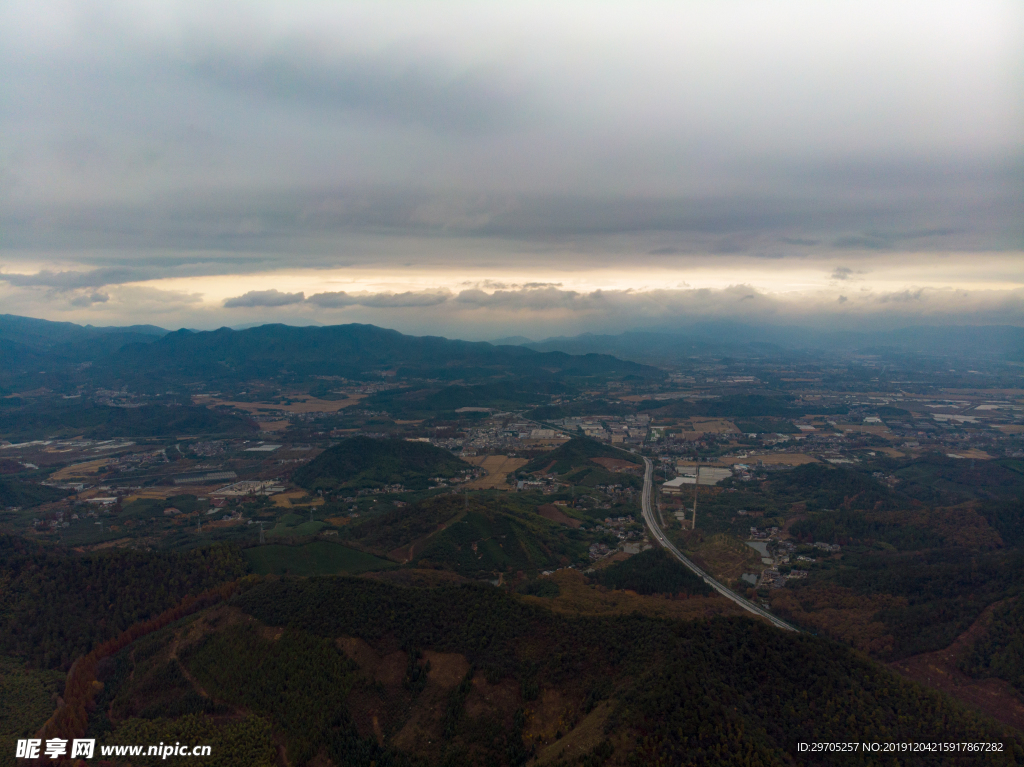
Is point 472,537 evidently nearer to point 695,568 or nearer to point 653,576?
point 653,576

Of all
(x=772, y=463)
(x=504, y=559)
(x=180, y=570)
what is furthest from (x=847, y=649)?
(x=772, y=463)

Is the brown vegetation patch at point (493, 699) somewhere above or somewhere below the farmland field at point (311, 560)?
above

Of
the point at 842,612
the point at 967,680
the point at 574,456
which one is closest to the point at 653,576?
the point at 842,612

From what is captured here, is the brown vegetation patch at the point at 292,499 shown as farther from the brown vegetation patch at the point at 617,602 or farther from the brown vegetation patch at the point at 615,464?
the brown vegetation patch at the point at 615,464

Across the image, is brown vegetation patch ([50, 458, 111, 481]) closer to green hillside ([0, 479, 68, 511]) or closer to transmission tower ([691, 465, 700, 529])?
green hillside ([0, 479, 68, 511])

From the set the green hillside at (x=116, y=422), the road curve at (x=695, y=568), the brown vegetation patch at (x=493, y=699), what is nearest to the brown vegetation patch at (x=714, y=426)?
the road curve at (x=695, y=568)

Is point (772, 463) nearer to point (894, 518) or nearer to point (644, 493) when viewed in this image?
point (644, 493)
